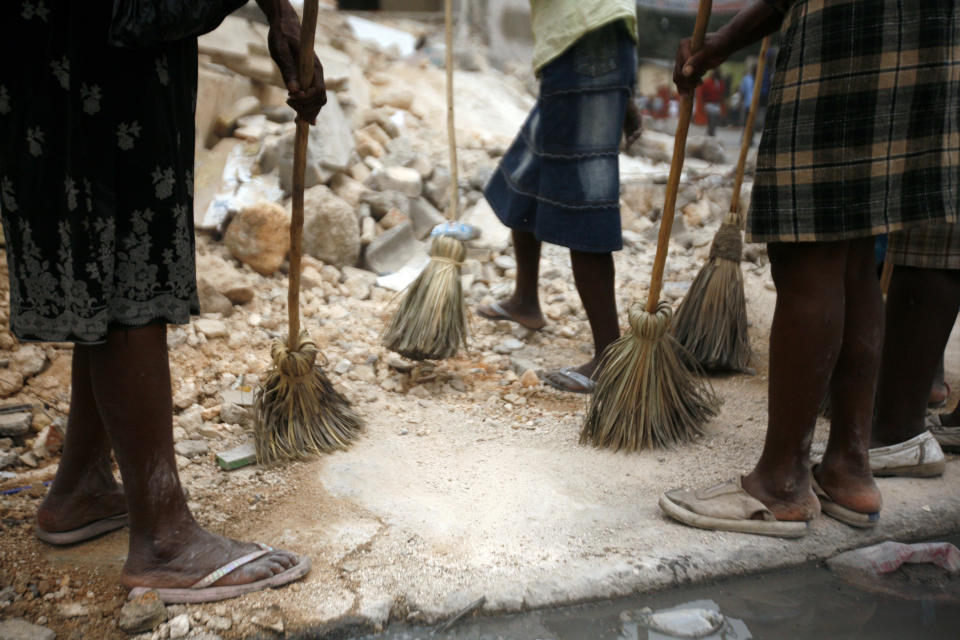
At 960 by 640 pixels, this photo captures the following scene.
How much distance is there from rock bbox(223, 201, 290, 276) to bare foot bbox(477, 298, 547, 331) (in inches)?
41.0

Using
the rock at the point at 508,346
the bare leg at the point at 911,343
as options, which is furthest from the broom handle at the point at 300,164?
the bare leg at the point at 911,343

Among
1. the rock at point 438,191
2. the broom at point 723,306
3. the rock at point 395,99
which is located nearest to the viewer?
the broom at point 723,306

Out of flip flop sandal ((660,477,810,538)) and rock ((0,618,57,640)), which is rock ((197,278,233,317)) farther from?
flip flop sandal ((660,477,810,538))

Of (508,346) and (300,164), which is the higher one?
(300,164)

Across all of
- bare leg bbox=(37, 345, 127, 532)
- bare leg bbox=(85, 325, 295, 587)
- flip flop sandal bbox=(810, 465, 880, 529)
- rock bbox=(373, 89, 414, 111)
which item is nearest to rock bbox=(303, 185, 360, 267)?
rock bbox=(373, 89, 414, 111)

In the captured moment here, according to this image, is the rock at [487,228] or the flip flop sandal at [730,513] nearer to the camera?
the flip flop sandal at [730,513]

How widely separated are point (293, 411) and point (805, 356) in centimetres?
142

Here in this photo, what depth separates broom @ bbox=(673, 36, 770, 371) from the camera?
9.93ft

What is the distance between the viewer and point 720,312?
3035 millimetres

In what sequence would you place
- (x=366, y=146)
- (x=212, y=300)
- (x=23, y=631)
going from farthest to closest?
(x=366, y=146)
(x=212, y=300)
(x=23, y=631)

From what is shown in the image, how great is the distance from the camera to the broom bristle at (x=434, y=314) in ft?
9.50

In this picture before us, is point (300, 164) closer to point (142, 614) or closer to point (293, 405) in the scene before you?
point (293, 405)

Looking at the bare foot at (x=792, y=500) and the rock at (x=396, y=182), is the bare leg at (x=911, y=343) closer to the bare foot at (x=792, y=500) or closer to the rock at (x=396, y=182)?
the bare foot at (x=792, y=500)

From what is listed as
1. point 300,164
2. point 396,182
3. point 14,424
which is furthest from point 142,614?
point 396,182
